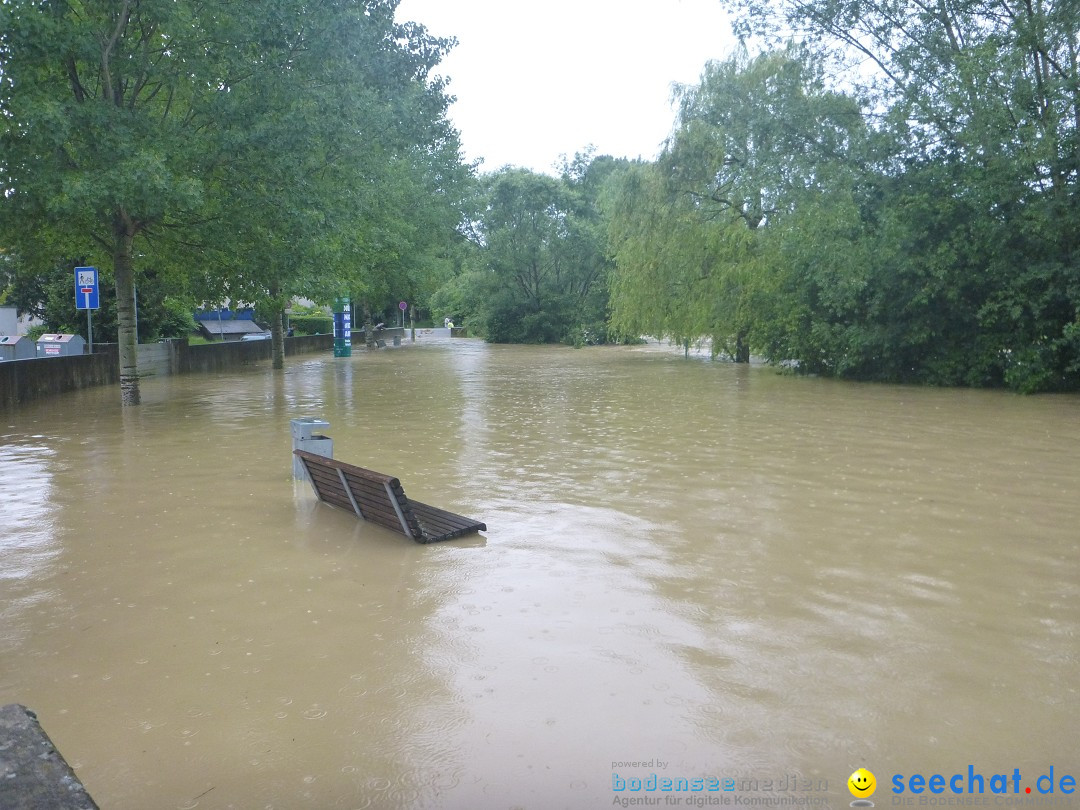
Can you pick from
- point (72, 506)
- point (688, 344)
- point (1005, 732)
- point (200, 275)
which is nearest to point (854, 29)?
point (688, 344)

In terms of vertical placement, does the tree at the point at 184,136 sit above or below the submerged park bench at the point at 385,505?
above

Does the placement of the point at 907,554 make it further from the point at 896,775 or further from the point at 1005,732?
the point at 896,775

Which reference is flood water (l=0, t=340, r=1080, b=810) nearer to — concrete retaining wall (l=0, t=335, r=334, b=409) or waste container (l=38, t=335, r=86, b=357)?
concrete retaining wall (l=0, t=335, r=334, b=409)

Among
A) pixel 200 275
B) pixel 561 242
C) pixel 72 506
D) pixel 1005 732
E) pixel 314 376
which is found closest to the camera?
pixel 1005 732

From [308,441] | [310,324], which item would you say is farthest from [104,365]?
[310,324]

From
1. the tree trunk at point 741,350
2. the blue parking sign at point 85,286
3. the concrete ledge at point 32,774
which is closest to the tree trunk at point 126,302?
the blue parking sign at point 85,286

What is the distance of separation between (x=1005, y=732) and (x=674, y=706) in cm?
158

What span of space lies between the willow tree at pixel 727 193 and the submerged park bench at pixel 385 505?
18880mm

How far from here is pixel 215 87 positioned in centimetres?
1997

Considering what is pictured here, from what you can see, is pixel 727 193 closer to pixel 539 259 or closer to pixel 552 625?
pixel 552 625

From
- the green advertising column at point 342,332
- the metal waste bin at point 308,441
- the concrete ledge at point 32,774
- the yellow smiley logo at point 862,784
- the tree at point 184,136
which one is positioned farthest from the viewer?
the green advertising column at point 342,332

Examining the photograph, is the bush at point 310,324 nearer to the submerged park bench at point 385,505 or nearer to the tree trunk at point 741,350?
the tree trunk at point 741,350

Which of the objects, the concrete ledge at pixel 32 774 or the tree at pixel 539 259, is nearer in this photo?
the concrete ledge at pixel 32 774

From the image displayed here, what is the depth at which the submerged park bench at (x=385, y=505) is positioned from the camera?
8438 millimetres
